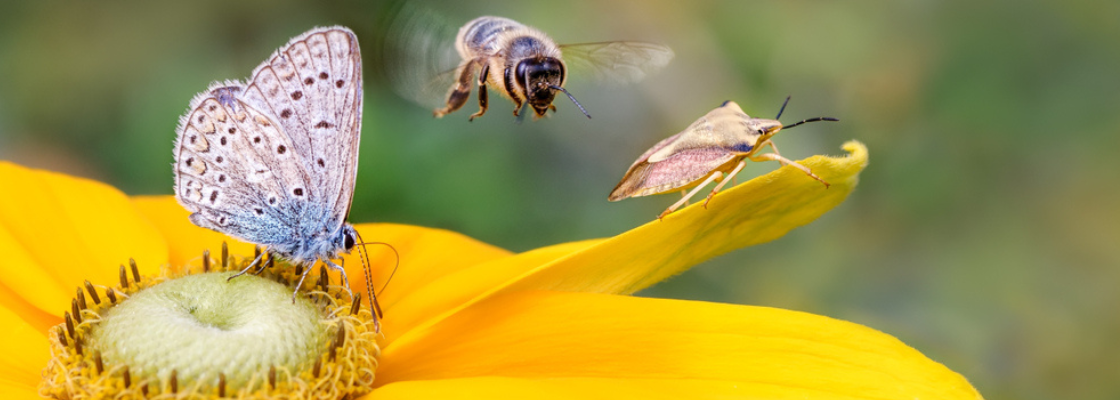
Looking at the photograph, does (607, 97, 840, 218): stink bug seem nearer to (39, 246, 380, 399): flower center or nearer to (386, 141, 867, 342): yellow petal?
(386, 141, 867, 342): yellow petal

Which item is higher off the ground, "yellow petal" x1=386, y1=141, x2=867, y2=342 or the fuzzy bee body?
the fuzzy bee body

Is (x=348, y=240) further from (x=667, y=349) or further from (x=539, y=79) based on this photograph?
(x=667, y=349)

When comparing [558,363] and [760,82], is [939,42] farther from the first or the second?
[558,363]

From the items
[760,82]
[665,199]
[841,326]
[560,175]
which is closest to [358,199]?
[560,175]

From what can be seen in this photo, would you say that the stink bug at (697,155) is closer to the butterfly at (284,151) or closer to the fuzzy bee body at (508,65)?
the fuzzy bee body at (508,65)

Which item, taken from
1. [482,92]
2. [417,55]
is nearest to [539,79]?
[482,92]

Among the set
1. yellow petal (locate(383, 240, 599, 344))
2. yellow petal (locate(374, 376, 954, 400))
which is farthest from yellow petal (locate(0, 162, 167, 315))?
yellow petal (locate(374, 376, 954, 400))
